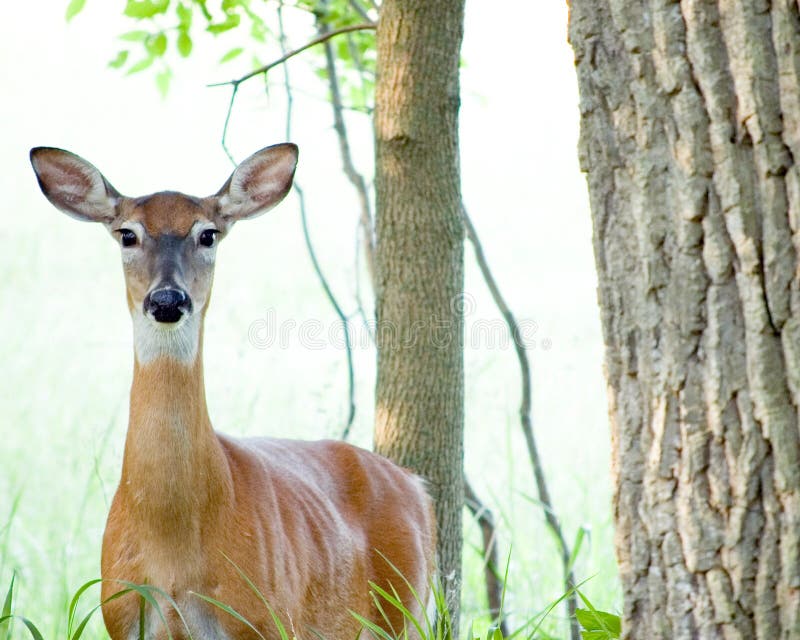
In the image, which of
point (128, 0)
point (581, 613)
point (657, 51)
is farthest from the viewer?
point (128, 0)

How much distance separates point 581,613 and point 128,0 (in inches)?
Result: 121

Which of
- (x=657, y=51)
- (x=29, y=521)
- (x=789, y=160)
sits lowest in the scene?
(x=29, y=521)

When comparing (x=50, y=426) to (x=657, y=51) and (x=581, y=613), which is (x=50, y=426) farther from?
(x=657, y=51)

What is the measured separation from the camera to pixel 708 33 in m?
2.23

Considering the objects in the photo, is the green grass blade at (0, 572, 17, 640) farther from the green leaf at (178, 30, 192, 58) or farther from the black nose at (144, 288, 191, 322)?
the green leaf at (178, 30, 192, 58)

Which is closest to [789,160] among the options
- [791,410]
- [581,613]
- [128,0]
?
[791,410]

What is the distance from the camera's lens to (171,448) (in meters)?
3.54

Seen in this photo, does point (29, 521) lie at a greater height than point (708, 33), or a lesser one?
lesser

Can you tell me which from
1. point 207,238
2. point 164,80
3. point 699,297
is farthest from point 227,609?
point 164,80

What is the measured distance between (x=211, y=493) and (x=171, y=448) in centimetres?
19

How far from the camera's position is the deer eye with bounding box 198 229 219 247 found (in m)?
3.97

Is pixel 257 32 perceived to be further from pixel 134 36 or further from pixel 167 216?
pixel 167 216

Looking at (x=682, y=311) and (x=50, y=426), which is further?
(x=50, y=426)

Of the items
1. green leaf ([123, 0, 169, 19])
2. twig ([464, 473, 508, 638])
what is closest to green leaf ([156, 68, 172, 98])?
green leaf ([123, 0, 169, 19])
